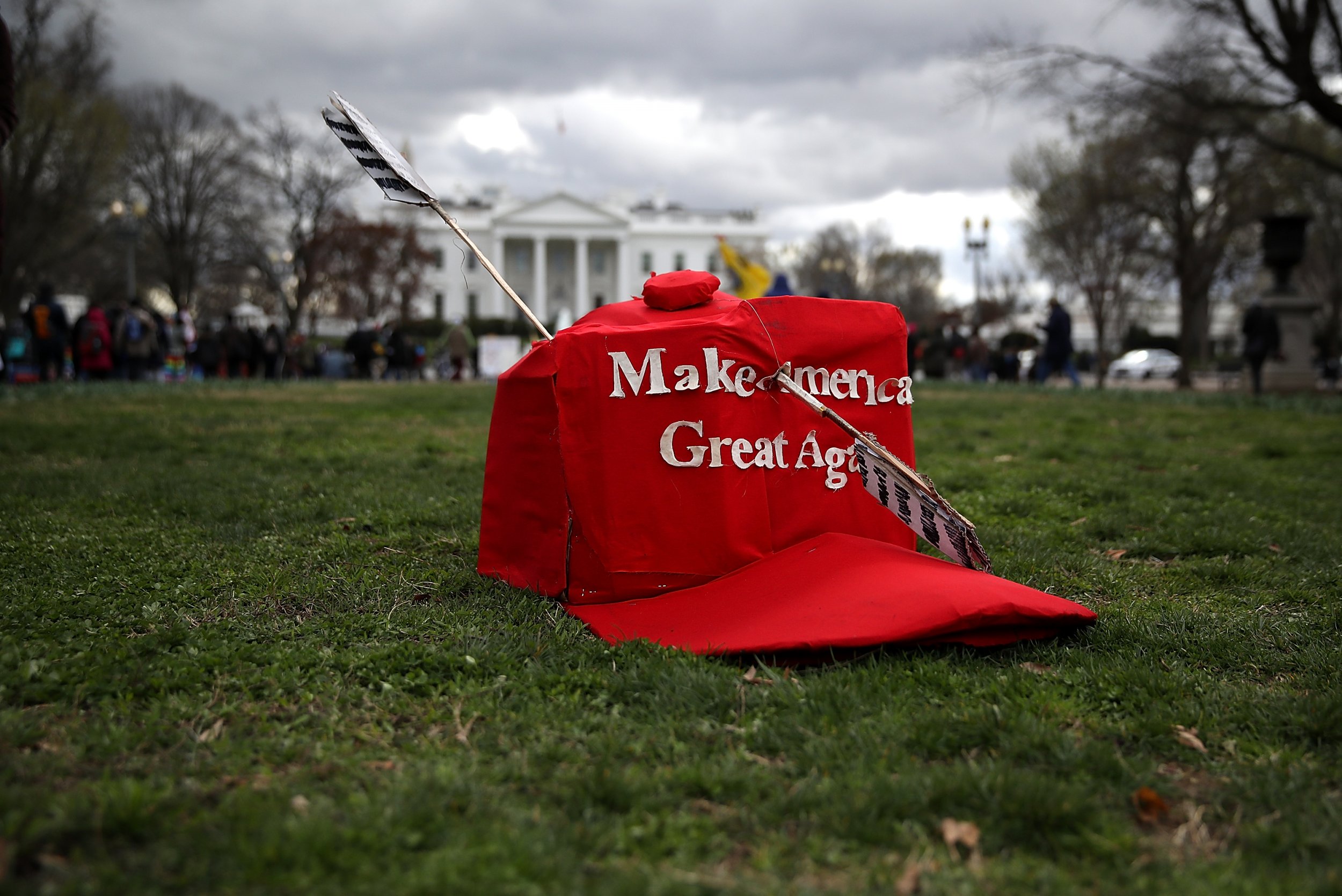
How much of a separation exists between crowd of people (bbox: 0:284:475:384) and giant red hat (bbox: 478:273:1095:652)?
641 inches

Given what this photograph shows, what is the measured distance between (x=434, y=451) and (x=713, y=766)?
6.28m

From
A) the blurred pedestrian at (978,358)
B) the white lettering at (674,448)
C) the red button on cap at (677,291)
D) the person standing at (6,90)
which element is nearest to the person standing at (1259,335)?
the blurred pedestrian at (978,358)

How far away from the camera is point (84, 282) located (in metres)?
48.8

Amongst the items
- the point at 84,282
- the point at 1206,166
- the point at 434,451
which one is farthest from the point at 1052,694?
the point at 84,282

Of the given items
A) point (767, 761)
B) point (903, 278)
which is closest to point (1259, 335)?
point (767, 761)

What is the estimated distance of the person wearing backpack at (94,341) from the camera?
1756 centimetres

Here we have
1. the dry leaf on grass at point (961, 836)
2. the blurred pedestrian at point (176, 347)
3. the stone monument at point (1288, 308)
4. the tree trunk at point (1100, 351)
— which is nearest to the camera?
the dry leaf on grass at point (961, 836)

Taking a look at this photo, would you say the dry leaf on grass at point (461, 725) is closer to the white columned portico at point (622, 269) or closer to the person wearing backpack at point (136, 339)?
the person wearing backpack at point (136, 339)

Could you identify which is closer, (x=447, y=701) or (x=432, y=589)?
(x=447, y=701)

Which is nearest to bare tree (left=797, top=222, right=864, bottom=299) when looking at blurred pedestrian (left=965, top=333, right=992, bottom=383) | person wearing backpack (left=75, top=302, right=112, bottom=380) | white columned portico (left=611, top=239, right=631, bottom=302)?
white columned portico (left=611, top=239, right=631, bottom=302)

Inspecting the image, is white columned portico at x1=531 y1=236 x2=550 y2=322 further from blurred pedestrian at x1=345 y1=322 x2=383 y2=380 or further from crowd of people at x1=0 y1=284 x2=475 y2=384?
blurred pedestrian at x1=345 y1=322 x2=383 y2=380

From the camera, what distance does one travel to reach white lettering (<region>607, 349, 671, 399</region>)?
11.7 feet

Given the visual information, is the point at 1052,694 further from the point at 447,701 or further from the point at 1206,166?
the point at 1206,166

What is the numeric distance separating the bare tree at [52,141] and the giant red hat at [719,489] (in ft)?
83.2
